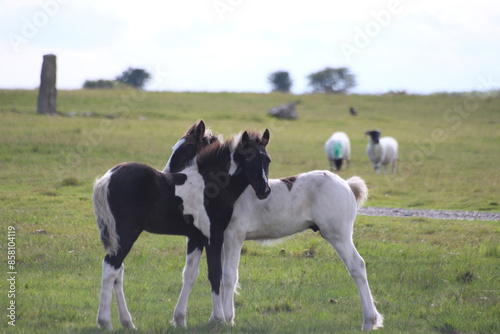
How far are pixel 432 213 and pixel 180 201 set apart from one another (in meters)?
11.4

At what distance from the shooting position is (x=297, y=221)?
8023 millimetres

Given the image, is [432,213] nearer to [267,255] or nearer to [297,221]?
[267,255]

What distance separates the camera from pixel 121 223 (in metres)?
7.18

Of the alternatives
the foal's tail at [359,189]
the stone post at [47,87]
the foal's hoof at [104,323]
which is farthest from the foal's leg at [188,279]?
the stone post at [47,87]

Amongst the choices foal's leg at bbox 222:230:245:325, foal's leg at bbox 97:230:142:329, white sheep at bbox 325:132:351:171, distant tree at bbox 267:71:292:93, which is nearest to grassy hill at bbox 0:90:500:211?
white sheep at bbox 325:132:351:171

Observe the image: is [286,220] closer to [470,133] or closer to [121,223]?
[121,223]

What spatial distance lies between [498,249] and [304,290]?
456 cm

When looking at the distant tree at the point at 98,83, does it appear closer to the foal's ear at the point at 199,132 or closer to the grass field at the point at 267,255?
the grass field at the point at 267,255

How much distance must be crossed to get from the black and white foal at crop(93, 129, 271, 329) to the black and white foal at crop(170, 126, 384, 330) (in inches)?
5.5

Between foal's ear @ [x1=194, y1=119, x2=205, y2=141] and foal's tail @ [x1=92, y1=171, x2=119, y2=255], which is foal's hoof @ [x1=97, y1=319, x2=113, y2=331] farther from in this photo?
foal's ear @ [x1=194, y1=119, x2=205, y2=141]

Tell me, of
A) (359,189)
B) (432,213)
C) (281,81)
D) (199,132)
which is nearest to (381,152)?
(432,213)

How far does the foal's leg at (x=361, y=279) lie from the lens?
759cm

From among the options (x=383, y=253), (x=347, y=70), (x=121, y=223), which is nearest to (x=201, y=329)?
(x=121, y=223)

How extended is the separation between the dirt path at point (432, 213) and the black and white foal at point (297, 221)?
9.26 meters
